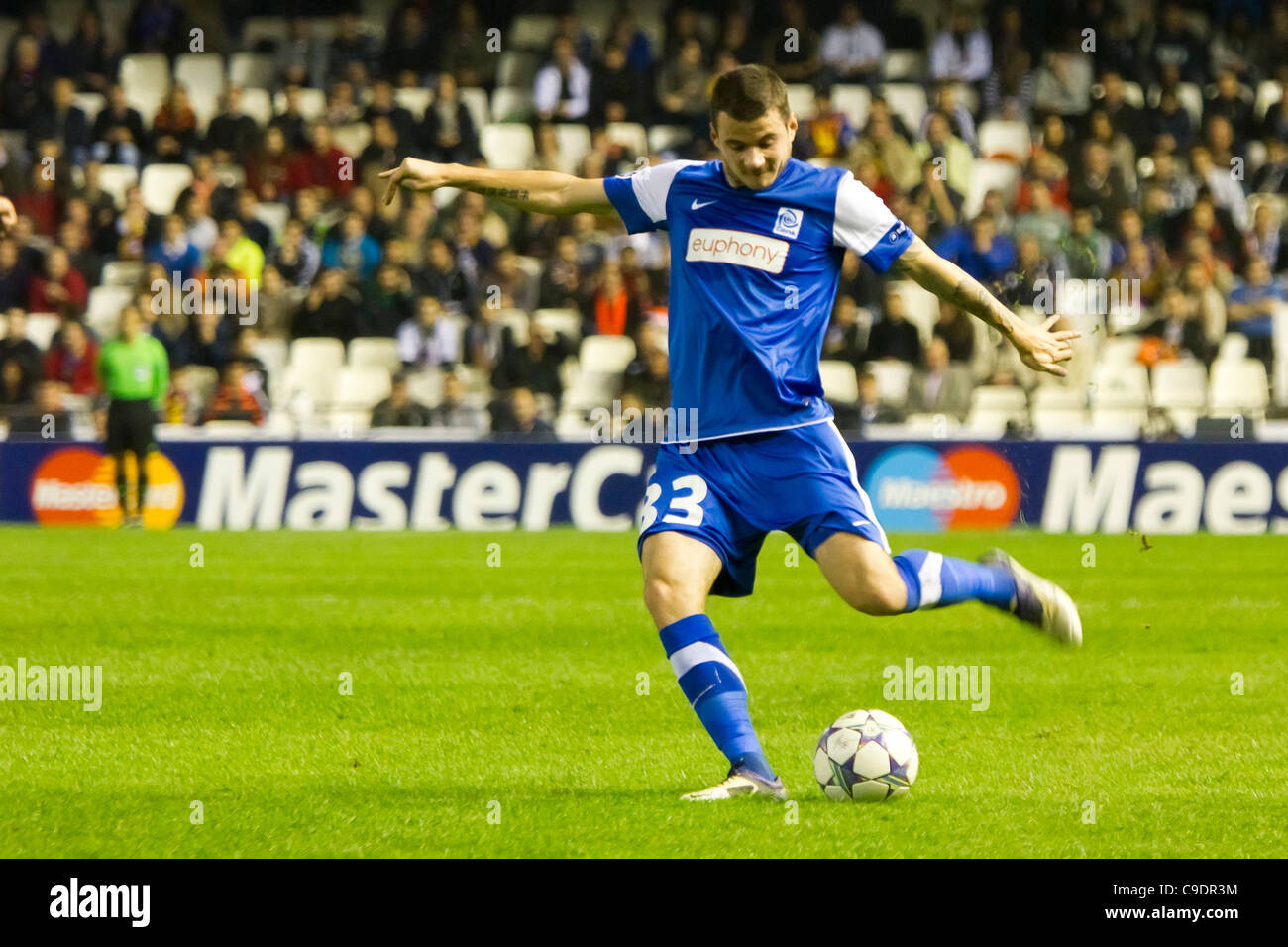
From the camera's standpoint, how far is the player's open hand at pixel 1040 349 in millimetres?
6332

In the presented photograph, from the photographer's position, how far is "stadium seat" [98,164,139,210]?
74.5 ft

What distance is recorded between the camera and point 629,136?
2217 centimetres

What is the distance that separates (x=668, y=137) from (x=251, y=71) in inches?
231

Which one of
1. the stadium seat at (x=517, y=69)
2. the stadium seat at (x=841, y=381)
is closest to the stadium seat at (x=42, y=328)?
the stadium seat at (x=517, y=69)

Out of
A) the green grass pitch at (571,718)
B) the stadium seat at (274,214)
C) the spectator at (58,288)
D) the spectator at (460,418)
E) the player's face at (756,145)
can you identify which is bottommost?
the green grass pitch at (571,718)

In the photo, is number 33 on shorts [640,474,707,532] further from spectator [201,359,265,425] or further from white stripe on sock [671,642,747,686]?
spectator [201,359,265,425]

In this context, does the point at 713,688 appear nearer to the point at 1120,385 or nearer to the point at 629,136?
the point at 1120,385

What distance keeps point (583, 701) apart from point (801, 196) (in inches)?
123

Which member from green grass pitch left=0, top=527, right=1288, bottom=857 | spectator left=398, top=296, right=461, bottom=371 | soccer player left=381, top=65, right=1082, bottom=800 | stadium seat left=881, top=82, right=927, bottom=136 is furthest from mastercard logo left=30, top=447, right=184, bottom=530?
soccer player left=381, top=65, right=1082, bottom=800

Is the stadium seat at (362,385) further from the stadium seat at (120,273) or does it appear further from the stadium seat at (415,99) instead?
the stadium seat at (415,99)

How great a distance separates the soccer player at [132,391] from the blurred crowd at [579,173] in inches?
24.1

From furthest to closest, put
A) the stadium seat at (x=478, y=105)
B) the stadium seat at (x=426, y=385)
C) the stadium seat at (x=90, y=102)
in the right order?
the stadium seat at (x=90, y=102)
the stadium seat at (x=478, y=105)
the stadium seat at (x=426, y=385)

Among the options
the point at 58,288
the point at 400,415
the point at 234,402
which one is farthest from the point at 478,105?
the point at 400,415

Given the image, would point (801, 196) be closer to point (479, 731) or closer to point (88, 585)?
point (479, 731)
